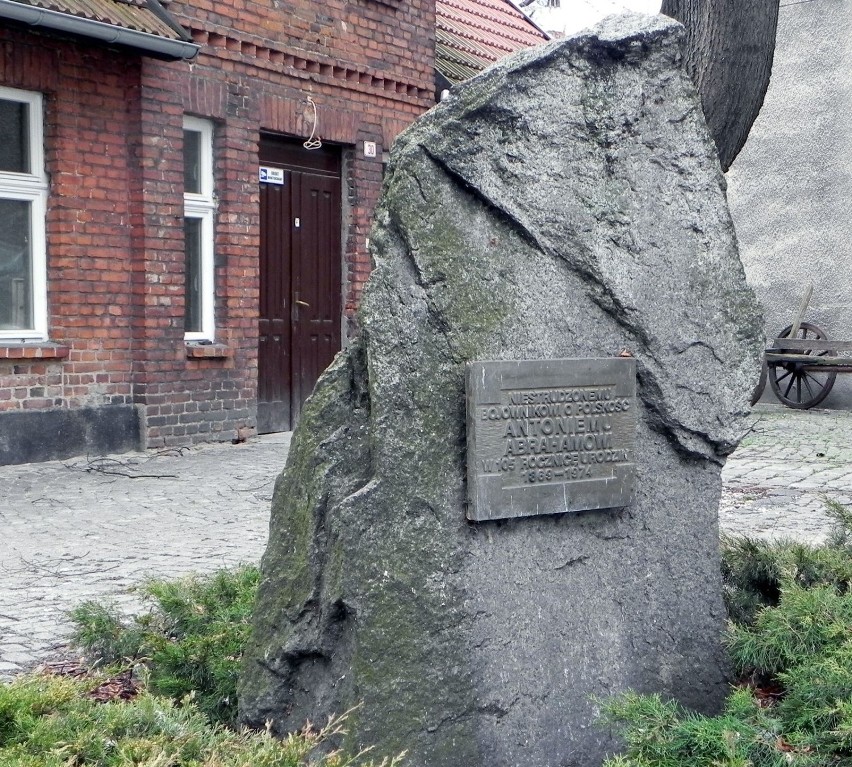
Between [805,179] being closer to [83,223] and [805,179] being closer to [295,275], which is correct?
[295,275]

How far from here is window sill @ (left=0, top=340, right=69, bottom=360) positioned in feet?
29.5

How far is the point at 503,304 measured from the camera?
3.25 meters

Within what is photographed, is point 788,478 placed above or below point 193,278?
below

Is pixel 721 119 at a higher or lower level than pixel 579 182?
→ higher

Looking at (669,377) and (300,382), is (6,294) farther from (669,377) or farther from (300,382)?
(669,377)

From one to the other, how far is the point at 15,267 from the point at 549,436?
7136 millimetres

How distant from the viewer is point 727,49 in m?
6.02

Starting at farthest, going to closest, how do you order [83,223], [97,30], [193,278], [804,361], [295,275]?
1. [804,361]
2. [295,275]
3. [193,278]
4. [83,223]
5. [97,30]

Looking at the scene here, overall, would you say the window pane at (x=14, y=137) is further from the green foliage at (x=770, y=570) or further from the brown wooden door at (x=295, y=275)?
the green foliage at (x=770, y=570)

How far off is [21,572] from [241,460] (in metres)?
4.14

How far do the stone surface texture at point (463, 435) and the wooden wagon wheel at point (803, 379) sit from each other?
12280mm

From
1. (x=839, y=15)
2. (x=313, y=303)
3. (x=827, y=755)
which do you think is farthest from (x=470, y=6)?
(x=827, y=755)

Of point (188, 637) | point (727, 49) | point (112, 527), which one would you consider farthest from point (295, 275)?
point (188, 637)

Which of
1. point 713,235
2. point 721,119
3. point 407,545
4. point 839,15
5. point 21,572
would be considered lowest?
point 21,572
